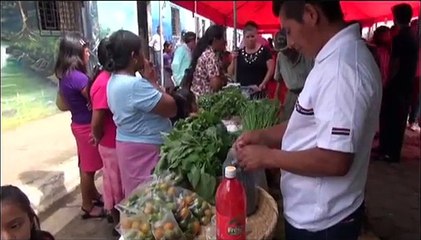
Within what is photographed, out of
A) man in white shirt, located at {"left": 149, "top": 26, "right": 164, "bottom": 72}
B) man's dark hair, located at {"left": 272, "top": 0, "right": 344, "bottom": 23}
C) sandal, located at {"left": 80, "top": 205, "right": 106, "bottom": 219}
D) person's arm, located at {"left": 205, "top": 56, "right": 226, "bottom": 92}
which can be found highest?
man's dark hair, located at {"left": 272, "top": 0, "right": 344, "bottom": 23}

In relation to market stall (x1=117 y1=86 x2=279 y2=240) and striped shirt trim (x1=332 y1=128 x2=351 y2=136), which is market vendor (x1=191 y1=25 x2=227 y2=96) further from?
striped shirt trim (x1=332 y1=128 x2=351 y2=136)

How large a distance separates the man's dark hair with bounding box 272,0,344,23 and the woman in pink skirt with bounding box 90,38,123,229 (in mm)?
1503

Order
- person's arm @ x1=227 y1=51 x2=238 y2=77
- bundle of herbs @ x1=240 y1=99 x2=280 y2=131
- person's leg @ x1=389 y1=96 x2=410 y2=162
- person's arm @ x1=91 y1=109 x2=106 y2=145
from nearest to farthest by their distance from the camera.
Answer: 1. bundle of herbs @ x1=240 y1=99 x2=280 y2=131
2. person's arm @ x1=91 y1=109 x2=106 y2=145
3. person's arm @ x1=227 y1=51 x2=238 y2=77
4. person's leg @ x1=389 y1=96 x2=410 y2=162

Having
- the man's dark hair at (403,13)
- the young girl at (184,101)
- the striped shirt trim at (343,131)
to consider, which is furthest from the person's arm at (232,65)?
the striped shirt trim at (343,131)

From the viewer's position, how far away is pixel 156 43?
2.25 metres

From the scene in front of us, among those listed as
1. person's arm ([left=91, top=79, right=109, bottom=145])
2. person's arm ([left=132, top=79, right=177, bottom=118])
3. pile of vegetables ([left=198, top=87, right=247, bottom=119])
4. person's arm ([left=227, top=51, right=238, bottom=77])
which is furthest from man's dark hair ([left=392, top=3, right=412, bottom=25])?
person's arm ([left=91, top=79, right=109, bottom=145])

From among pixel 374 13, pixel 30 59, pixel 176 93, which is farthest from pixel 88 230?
pixel 374 13

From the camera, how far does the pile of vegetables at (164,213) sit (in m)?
1.23

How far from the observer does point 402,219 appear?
3.27 m

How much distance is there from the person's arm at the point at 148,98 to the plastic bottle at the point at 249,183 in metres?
0.81

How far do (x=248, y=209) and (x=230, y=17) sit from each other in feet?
7.00

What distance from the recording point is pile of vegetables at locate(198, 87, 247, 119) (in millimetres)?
2258

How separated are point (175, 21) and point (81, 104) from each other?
1.00 m

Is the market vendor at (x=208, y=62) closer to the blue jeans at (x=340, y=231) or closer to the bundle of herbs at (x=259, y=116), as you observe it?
the bundle of herbs at (x=259, y=116)
